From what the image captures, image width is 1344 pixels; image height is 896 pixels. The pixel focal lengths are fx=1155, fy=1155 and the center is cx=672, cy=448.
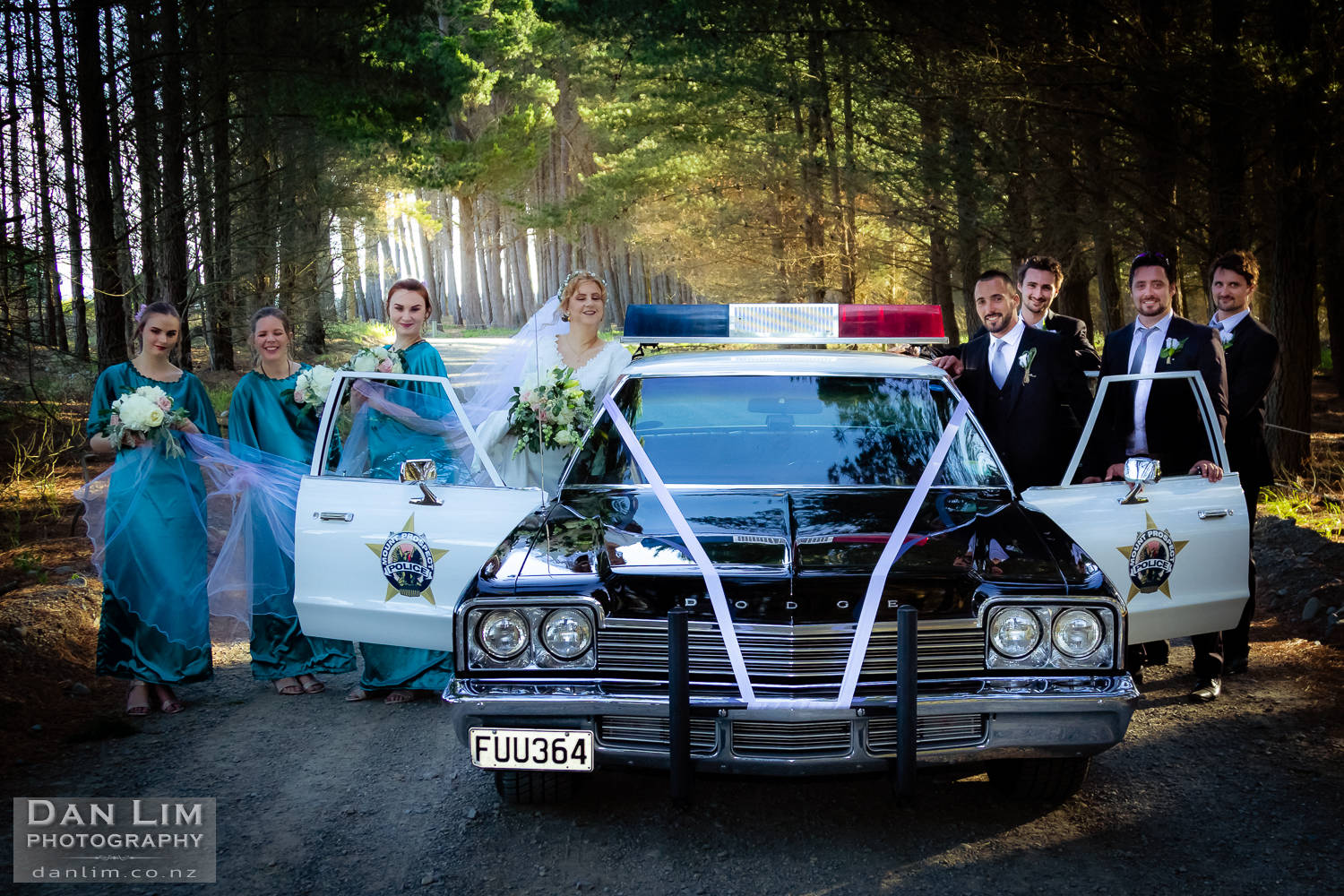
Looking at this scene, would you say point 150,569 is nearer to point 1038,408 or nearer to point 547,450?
point 547,450

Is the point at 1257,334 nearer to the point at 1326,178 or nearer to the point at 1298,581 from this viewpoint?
the point at 1298,581

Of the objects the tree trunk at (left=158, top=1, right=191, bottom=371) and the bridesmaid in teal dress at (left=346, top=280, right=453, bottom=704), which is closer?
the bridesmaid in teal dress at (left=346, top=280, right=453, bottom=704)

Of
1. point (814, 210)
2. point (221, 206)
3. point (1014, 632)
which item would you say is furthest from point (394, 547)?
point (814, 210)

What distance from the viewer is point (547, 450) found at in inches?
233

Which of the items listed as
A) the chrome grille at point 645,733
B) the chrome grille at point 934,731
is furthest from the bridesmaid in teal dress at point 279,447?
the chrome grille at point 934,731

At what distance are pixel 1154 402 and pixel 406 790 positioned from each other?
412 centimetres

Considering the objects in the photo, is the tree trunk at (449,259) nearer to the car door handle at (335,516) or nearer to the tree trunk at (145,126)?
the tree trunk at (145,126)

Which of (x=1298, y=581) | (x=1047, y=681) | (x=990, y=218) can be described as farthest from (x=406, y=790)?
(x=990, y=218)

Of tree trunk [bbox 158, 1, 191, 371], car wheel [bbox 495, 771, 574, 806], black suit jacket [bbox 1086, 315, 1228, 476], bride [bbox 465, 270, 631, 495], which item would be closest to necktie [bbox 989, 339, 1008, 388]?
black suit jacket [bbox 1086, 315, 1228, 476]

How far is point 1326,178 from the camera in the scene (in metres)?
11.0

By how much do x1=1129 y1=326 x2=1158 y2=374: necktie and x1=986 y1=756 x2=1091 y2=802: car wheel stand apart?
2682 mm

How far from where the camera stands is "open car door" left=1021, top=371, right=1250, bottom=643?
471 cm

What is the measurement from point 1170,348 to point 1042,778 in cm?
277

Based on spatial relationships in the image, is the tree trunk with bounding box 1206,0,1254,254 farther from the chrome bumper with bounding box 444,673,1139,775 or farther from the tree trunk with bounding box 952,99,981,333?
the chrome bumper with bounding box 444,673,1139,775
